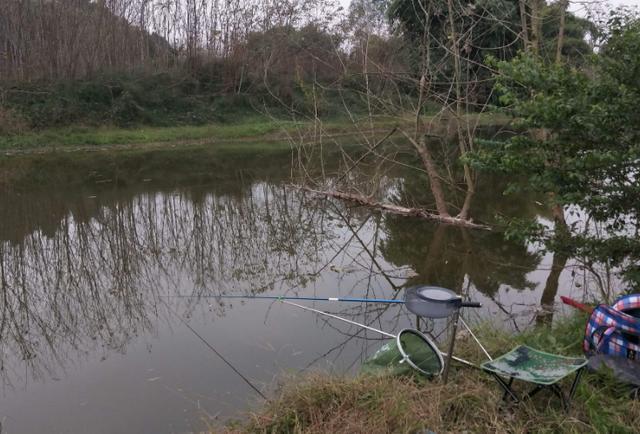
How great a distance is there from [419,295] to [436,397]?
1.91 feet

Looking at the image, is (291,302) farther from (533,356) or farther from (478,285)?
(533,356)

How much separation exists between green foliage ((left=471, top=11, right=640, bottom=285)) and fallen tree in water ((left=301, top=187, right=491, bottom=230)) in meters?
4.16

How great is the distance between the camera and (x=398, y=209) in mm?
9609

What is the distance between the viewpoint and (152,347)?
14.9 ft

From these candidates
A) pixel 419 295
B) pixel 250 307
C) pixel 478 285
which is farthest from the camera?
pixel 478 285

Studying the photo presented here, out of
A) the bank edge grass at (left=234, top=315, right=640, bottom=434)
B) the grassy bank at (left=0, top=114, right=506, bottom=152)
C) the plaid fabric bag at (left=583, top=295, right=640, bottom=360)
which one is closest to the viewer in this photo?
the bank edge grass at (left=234, top=315, right=640, bottom=434)

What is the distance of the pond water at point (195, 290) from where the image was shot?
384 cm

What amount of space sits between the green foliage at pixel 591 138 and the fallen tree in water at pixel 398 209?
4.16m

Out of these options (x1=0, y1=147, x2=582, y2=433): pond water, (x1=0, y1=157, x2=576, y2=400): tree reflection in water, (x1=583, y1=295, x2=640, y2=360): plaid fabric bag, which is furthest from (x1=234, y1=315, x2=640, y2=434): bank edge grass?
(x1=0, y1=157, x2=576, y2=400): tree reflection in water

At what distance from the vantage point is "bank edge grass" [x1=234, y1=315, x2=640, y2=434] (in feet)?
9.29

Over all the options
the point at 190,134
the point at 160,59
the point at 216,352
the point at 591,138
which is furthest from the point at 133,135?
the point at 591,138

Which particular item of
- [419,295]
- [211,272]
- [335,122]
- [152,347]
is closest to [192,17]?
[335,122]

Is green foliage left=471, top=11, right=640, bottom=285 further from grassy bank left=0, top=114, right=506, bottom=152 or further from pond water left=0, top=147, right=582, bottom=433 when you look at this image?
grassy bank left=0, top=114, right=506, bottom=152

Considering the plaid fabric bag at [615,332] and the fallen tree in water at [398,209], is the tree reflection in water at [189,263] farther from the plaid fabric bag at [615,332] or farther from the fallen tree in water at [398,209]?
the plaid fabric bag at [615,332]
